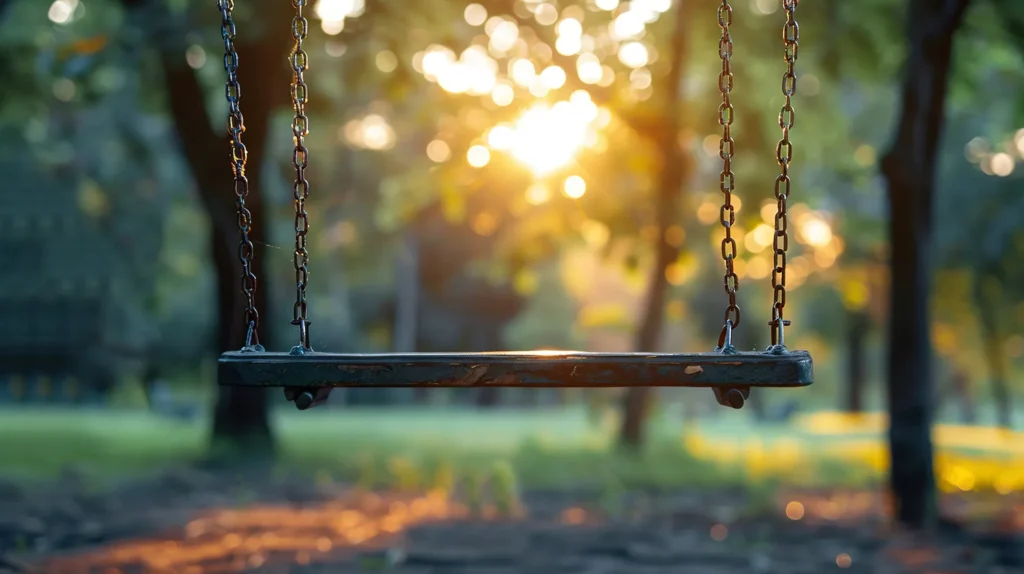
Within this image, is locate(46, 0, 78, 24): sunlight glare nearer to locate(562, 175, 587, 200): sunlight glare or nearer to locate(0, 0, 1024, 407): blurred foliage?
locate(0, 0, 1024, 407): blurred foliage

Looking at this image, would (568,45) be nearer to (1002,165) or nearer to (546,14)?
(546,14)

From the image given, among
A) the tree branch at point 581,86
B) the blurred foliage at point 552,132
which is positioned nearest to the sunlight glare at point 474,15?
the blurred foliage at point 552,132

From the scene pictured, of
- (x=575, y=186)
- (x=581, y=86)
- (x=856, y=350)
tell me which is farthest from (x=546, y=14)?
(x=856, y=350)

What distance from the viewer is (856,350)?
23.7 m

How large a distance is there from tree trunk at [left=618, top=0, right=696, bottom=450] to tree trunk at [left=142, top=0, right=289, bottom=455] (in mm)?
3830

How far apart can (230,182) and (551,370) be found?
27.0 feet

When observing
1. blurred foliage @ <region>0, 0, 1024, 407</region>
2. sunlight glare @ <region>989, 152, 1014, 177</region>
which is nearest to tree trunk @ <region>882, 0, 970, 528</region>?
blurred foliage @ <region>0, 0, 1024, 407</region>

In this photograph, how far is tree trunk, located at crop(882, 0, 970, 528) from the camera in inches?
277

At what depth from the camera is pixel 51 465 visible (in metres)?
11.1

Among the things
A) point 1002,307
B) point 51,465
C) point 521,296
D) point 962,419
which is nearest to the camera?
point 51,465

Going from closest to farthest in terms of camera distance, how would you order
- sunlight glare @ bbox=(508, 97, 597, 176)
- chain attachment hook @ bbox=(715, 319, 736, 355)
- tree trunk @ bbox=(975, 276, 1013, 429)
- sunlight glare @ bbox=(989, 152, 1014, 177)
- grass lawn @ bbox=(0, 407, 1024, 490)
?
chain attachment hook @ bbox=(715, 319, 736, 355) → sunlight glare @ bbox=(508, 97, 597, 176) → grass lawn @ bbox=(0, 407, 1024, 490) → sunlight glare @ bbox=(989, 152, 1014, 177) → tree trunk @ bbox=(975, 276, 1013, 429)

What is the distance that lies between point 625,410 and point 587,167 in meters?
2.77

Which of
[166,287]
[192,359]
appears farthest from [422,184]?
[192,359]

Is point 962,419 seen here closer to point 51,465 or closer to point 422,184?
point 422,184
